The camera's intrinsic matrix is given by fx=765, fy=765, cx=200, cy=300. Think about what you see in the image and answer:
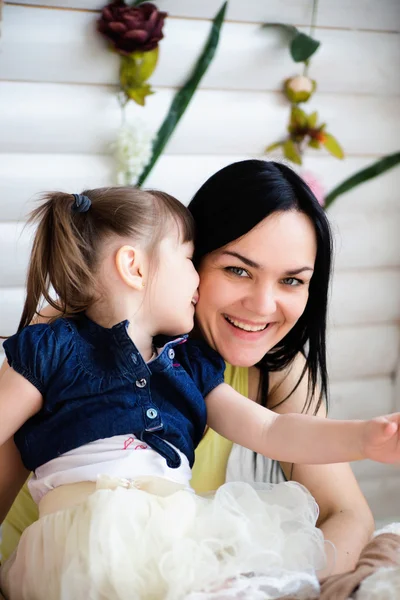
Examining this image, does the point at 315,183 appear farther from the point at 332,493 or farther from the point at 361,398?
the point at 332,493

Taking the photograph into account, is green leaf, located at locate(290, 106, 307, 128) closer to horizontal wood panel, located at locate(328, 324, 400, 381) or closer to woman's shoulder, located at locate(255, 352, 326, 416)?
horizontal wood panel, located at locate(328, 324, 400, 381)

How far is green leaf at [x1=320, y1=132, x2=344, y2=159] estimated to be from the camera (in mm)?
2688

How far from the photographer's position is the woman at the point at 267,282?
1630mm

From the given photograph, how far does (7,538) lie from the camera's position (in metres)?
1.91

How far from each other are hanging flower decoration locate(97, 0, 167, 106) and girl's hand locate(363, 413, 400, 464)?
152 centimetres

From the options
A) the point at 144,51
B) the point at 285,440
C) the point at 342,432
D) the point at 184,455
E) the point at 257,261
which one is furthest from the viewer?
the point at 144,51

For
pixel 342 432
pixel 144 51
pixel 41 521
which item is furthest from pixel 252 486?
pixel 144 51

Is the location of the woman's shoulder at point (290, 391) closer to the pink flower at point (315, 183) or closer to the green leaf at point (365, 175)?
the pink flower at point (315, 183)

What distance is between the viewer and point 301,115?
2631 millimetres

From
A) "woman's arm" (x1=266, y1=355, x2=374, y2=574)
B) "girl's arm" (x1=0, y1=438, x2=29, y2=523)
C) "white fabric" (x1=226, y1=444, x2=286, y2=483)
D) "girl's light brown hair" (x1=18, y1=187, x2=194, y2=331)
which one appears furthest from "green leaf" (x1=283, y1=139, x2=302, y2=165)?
"girl's arm" (x1=0, y1=438, x2=29, y2=523)

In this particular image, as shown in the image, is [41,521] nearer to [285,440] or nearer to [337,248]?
[285,440]

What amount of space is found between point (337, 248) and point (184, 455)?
60.8 inches

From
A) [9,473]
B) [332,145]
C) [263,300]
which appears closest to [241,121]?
[332,145]

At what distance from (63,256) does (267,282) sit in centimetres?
47
